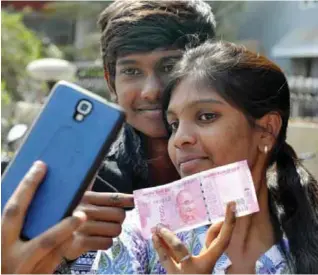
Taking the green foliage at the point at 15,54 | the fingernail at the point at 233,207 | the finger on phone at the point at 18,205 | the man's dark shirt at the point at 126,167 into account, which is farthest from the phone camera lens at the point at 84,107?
the green foliage at the point at 15,54

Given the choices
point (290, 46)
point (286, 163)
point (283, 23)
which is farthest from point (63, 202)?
point (290, 46)

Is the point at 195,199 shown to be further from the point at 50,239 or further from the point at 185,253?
the point at 50,239

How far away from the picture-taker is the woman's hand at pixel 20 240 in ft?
3.50

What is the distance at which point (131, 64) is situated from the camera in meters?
1.82

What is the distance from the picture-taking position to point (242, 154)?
62.9 inches

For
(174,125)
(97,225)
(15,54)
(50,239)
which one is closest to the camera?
(50,239)

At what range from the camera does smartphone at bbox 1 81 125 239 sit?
1.11m

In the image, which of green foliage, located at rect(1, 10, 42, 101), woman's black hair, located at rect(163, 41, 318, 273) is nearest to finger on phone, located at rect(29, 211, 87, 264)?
woman's black hair, located at rect(163, 41, 318, 273)

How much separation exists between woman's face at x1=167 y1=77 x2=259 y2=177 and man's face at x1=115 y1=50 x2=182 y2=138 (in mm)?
123

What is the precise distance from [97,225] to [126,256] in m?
0.16

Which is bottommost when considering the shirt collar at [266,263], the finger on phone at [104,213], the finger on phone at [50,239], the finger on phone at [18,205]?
the shirt collar at [266,263]

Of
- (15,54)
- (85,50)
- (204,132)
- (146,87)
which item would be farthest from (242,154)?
(85,50)

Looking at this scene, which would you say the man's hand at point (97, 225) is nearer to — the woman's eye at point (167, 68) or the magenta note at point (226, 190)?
the magenta note at point (226, 190)

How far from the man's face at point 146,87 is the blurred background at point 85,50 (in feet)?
3.24
